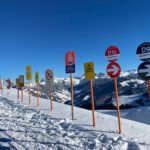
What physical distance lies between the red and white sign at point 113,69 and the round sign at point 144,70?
2.38 metres

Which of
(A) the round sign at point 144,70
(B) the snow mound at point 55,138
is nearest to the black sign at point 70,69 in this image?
(B) the snow mound at point 55,138

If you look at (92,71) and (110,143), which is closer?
(110,143)

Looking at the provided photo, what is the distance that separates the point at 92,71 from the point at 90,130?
8.90 ft

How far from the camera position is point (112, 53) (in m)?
11.0

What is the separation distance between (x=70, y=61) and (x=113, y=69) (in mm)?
4378

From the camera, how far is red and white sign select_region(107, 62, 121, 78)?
10827mm

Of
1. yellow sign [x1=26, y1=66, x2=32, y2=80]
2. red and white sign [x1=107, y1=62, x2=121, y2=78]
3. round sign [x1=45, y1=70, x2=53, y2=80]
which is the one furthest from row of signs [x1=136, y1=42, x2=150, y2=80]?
yellow sign [x1=26, y1=66, x2=32, y2=80]

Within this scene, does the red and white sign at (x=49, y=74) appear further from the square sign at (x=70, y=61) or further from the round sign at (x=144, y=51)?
the round sign at (x=144, y=51)

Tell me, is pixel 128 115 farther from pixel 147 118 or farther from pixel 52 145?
pixel 52 145

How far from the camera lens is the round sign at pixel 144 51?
8391mm

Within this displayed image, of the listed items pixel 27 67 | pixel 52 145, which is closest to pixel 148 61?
pixel 52 145

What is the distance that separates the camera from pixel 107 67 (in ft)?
36.2

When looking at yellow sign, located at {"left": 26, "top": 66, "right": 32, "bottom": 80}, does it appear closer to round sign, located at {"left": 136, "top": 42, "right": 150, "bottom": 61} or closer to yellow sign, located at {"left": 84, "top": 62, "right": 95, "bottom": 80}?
yellow sign, located at {"left": 84, "top": 62, "right": 95, "bottom": 80}

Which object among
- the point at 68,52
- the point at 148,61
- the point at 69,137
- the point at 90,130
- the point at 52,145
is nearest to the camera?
the point at 148,61
